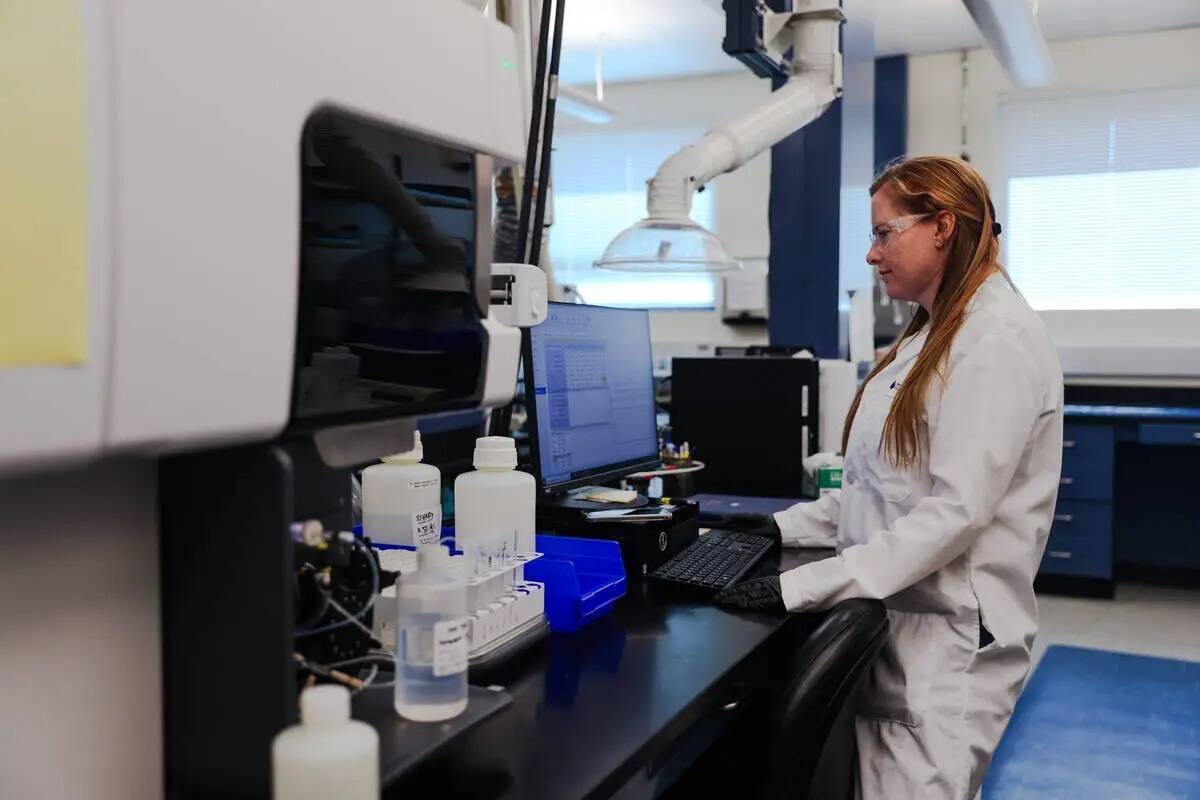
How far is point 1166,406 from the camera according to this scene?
4.79m

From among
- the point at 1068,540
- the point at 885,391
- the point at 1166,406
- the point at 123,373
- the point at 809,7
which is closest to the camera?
the point at 123,373

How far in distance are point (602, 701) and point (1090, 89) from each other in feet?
16.3

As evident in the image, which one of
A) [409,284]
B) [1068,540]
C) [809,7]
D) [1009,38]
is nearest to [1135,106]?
[1009,38]

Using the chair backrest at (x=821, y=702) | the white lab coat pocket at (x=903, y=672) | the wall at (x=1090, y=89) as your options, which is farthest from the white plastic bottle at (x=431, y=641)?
the wall at (x=1090, y=89)

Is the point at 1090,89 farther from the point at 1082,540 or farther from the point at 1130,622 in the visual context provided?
the point at 1130,622

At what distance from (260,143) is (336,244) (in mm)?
95

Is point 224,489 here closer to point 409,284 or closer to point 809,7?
point 409,284

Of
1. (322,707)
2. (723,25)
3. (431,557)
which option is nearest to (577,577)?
(431,557)

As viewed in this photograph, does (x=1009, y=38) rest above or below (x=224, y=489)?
above

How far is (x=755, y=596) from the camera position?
137 centimetres

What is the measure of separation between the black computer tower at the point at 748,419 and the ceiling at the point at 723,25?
2.24 m

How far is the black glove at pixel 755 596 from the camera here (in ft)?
4.47

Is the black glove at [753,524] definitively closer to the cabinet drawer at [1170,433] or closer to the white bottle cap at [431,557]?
the white bottle cap at [431,557]

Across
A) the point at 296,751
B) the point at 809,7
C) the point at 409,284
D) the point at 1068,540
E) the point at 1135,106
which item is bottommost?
the point at 1068,540
